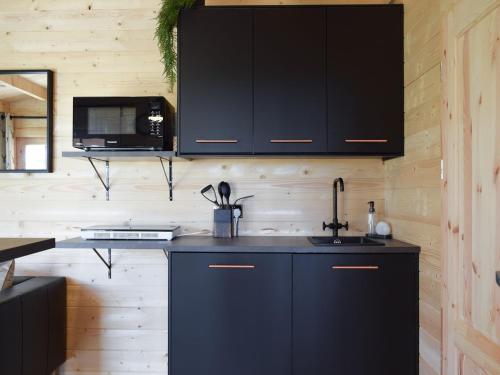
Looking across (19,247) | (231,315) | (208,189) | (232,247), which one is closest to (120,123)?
(208,189)

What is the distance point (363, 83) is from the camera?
1.84 m

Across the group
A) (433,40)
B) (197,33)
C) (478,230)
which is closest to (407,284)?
(478,230)

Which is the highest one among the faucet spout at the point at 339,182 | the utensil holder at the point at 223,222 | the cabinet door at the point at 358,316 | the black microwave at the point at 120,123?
the black microwave at the point at 120,123

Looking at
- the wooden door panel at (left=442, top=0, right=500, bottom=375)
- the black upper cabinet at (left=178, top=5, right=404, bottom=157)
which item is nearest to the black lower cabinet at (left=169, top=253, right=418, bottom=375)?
the wooden door panel at (left=442, top=0, right=500, bottom=375)

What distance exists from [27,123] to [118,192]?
2.53ft

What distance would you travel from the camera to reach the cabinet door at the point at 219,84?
6.11ft

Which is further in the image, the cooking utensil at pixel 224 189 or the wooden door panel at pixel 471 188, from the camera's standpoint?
the cooking utensil at pixel 224 189

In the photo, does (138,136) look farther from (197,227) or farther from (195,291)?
(195,291)

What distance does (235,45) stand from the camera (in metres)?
1.86

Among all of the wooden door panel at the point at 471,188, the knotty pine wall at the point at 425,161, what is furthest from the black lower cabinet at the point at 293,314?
the wooden door panel at the point at 471,188

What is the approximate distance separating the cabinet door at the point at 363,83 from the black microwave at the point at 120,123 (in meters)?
0.99

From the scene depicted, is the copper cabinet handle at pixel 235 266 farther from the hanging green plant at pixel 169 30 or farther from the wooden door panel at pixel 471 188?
the hanging green plant at pixel 169 30

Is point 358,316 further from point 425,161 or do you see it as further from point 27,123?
point 27,123

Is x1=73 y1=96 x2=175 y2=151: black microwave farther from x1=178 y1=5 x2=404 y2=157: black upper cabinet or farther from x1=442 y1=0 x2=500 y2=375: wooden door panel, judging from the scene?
x1=442 y1=0 x2=500 y2=375: wooden door panel
